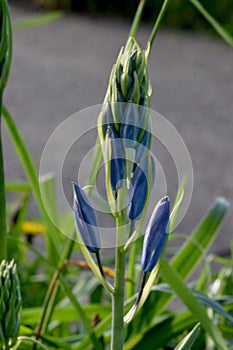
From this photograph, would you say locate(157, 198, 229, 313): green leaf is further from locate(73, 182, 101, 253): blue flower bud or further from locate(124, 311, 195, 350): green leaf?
locate(73, 182, 101, 253): blue flower bud

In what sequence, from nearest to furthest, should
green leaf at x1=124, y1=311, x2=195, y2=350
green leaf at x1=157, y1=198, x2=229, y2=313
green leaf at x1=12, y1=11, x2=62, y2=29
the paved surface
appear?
1. green leaf at x1=124, y1=311, x2=195, y2=350
2. green leaf at x1=157, y1=198, x2=229, y2=313
3. green leaf at x1=12, y1=11, x2=62, y2=29
4. the paved surface

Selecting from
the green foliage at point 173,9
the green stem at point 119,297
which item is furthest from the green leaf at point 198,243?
the green foliage at point 173,9

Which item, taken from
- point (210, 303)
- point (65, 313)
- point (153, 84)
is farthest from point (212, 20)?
point (153, 84)

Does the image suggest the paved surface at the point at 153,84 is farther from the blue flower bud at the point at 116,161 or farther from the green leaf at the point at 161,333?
the blue flower bud at the point at 116,161

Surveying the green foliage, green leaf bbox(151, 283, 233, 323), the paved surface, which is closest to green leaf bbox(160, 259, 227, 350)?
green leaf bbox(151, 283, 233, 323)

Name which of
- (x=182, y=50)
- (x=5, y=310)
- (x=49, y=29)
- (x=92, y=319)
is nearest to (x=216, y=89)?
(x=182, y=50)

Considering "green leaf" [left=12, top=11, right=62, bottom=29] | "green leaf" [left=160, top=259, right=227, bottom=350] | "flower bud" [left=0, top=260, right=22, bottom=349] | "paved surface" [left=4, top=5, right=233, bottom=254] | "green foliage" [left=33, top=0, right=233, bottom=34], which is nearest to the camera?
"flower bud" [left=0, top=260, right=22, bottom=349]

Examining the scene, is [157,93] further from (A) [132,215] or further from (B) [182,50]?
(A) [132,215]
